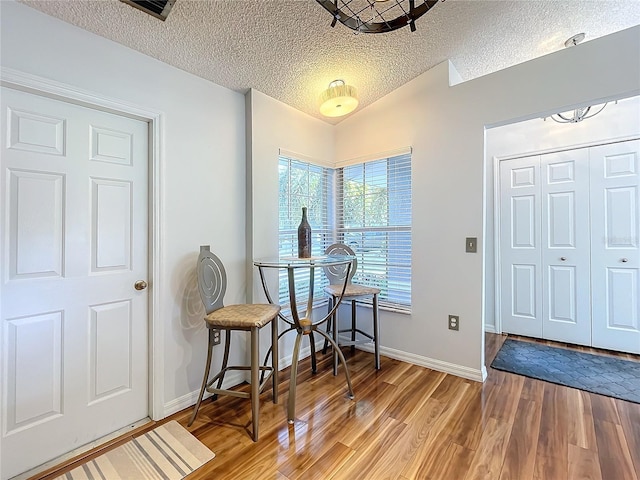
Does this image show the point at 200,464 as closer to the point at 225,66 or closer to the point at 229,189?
the point at 229,189

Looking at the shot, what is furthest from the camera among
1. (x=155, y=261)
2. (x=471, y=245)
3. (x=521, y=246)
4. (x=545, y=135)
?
(x=521, y=246)

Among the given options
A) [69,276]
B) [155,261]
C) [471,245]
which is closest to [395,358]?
[471,245]

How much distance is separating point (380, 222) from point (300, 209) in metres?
0.83

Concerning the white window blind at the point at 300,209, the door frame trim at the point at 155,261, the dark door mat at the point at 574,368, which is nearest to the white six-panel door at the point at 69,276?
the door frame trim at the point at 155,261

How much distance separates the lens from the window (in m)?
2.73

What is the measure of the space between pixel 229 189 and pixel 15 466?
6.31 feet

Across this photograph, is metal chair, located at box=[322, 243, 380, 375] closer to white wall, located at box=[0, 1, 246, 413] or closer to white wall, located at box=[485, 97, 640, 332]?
white wall, located at box=[0, 1, 246, 413]

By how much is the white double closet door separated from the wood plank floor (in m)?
1.24

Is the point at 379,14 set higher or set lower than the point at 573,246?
higher

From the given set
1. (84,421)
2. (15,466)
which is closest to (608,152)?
(84,421)

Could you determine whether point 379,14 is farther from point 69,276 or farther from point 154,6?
point 69,276

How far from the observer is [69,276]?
162 centimetres

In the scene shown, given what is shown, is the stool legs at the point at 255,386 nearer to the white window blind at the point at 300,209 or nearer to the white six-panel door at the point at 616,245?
the white window blind at the point at 300,209

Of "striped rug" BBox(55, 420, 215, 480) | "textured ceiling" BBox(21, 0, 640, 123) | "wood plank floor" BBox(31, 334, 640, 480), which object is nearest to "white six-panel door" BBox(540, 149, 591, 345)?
"wood plank floor" BBox(31, 334, 640, 480)
